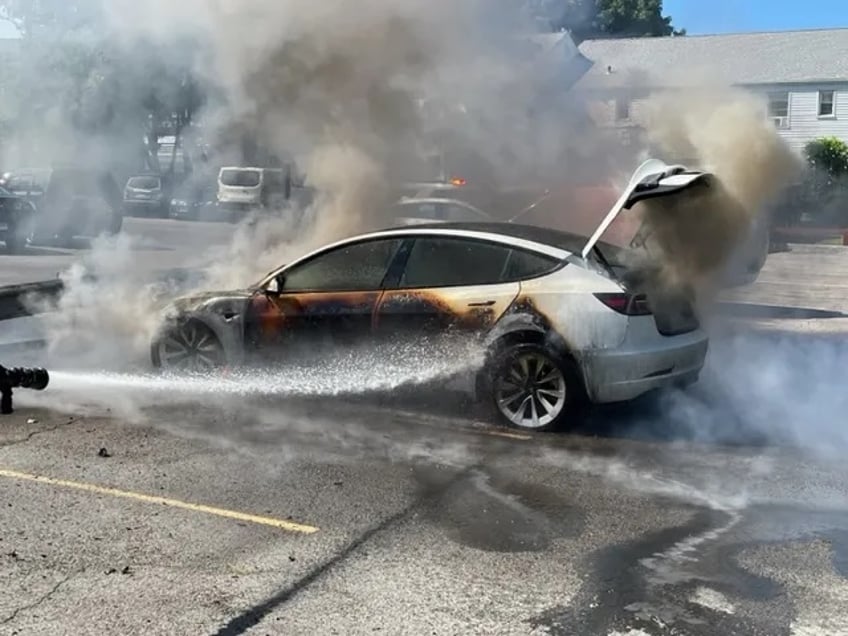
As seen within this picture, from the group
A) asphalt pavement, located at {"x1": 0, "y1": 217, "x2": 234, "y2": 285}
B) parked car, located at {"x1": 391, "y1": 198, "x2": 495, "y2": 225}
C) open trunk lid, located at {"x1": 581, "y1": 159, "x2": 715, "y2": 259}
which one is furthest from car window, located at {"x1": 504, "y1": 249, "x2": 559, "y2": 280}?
parked car, located at {"x1": 391, "y1": 198, "x2": 495, "y2": 225}

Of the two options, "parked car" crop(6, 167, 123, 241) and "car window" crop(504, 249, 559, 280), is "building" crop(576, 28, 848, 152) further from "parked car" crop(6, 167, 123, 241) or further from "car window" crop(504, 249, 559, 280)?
"parked car" crop(6, 167, 123, 241)

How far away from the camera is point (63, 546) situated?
14.4 ft

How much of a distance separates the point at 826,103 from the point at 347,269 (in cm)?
3395

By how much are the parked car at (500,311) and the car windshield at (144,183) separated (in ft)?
65.0

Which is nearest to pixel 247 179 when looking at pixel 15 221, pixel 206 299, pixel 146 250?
pixel 146 250

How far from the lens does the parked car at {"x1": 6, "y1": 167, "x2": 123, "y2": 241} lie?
16.0 m

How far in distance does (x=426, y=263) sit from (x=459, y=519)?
250 centimetres

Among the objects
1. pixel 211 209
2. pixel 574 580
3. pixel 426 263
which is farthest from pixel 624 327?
pixel 211 209

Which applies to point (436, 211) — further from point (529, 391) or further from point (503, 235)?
point (529, 391)

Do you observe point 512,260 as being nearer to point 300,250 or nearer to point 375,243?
point 375,243

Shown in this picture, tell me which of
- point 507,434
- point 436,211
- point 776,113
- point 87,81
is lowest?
point 507,434

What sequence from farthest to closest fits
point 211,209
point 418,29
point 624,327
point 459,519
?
1. point 211,209
2. point 418,29
3. point 624,327
4. point 459,519

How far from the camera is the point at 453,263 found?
680 centimetres

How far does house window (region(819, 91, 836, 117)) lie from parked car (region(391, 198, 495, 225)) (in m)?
28.5
